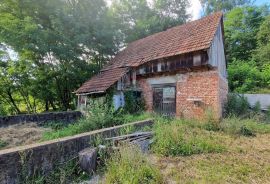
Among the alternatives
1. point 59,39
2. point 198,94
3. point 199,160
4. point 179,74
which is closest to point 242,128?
point 198,94

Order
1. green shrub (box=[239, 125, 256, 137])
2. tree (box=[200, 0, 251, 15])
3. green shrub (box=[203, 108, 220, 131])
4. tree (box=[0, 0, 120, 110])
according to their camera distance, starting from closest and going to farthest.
Result: green shrub (box=[239, 125, 256, 137])
green shrub (box=[203, 108, 220, 131])
tree (box=[0, 0, 120, 110])
tree (box=[200, 0, 251, 15])

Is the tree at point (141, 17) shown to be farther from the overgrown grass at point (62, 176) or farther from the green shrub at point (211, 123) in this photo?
the overgrown grass at point (62, 176)

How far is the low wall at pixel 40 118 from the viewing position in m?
9.32

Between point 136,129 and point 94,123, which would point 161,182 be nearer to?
point 136,129

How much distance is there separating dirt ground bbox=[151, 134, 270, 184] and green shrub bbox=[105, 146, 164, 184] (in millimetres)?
354

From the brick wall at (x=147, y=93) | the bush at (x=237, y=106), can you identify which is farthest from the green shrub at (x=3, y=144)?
the bush at (x=237, y=106)

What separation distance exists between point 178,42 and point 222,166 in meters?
Result: 7.99

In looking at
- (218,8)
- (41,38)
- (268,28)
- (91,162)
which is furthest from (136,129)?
(218,8)

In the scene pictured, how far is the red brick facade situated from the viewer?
8703 millimetres

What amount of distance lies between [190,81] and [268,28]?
639 inches

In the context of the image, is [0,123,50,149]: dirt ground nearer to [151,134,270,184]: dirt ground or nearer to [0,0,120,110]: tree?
[151,134,270,184]: dirt ground

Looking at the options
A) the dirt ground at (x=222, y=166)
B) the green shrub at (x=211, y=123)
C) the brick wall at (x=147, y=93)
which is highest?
the brick wall at (x=147, y=93)

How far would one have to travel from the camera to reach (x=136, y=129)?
669 cm

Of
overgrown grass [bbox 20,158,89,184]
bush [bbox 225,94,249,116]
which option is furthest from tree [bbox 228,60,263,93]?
overgrown grass [bbox 20,158,89,184]
